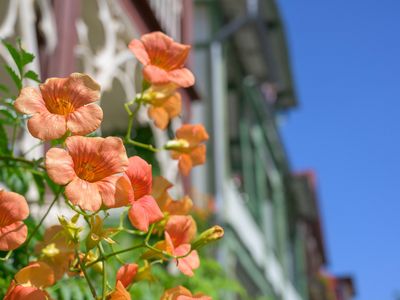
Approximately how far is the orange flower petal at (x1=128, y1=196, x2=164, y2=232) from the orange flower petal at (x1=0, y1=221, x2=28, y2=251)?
18cm

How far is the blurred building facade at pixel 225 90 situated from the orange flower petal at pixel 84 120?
1444 mm

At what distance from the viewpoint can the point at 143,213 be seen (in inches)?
48.5

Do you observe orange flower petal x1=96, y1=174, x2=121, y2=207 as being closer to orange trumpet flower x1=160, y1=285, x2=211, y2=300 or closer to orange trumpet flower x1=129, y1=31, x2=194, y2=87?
orange trumpet flower x1=160, y1=285, x2=211, y2=300

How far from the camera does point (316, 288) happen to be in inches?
830

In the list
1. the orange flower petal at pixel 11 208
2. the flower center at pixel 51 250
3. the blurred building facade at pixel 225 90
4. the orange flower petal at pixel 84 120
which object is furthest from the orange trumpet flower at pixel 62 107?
the blurred building facade at pixel 225 90

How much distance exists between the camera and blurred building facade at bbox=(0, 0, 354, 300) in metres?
4.21

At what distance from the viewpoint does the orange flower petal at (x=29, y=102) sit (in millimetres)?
1244

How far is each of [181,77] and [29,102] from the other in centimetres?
36

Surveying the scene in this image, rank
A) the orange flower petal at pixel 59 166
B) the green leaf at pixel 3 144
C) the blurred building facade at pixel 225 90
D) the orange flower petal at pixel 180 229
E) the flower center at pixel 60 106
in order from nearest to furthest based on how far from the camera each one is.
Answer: the orange flower petal at pixel 59 166
the flower center at pixel 60 106
the orange flower petal at pixel 180 229
the green leaf at pixel 3 144
the blurred building facade at pixel 225 90

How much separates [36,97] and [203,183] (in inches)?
293

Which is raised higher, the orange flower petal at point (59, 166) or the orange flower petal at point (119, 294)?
the orange flower petal at point (59, 166)

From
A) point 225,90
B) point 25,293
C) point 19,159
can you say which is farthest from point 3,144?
point 225,90

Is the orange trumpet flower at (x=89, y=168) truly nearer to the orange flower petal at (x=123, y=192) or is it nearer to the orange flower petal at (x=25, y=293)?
the orange flower petal at (x=123, y=192)

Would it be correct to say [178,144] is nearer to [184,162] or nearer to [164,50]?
[184,162]
